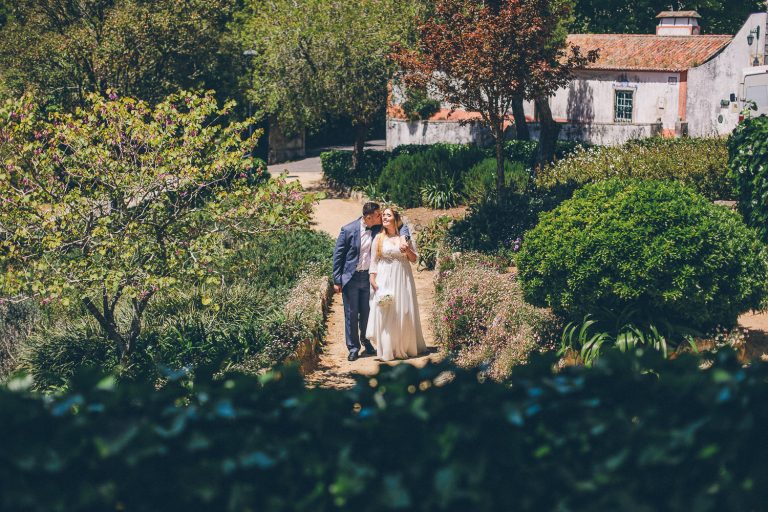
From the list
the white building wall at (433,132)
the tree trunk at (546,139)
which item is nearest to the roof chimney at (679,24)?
the white building wall at (433,132)

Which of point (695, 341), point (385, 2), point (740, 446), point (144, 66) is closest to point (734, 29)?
point (385, 2)

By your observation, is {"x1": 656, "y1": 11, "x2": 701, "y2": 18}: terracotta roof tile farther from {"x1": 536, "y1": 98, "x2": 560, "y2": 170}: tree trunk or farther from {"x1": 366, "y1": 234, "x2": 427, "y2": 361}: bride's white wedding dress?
{"x1": 366, "y1": 234, "x2": 427, "y2": 361}: bride's white wedding dress

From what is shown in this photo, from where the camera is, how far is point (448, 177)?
19797 millimetres

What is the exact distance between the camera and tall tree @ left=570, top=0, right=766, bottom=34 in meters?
38.1

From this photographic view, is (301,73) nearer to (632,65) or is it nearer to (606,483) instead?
(632,65)

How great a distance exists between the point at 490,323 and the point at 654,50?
77.7 ft

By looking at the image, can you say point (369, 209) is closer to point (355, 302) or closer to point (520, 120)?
point (355, 302)

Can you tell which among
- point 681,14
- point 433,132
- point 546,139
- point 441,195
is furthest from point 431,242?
point 681,14

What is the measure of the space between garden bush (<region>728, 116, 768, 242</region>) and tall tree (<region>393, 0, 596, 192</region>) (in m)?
4.17

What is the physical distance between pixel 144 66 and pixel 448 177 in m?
7.80

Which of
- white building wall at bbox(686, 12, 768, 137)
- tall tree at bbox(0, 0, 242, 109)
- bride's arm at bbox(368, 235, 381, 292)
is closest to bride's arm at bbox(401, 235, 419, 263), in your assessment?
bride's arm at bbox(368, 235, 381, 292)

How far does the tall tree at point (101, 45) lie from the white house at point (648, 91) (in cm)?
727

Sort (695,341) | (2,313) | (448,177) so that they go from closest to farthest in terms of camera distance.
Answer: (695,341), (2,313), (448,177)

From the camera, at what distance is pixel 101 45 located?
20.9 m
